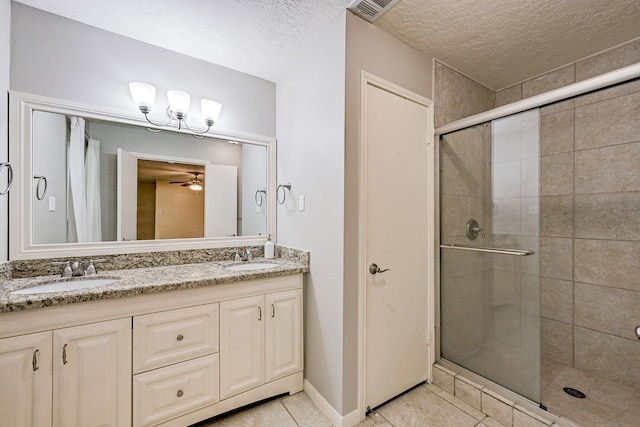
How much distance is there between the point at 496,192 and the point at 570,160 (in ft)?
2.78

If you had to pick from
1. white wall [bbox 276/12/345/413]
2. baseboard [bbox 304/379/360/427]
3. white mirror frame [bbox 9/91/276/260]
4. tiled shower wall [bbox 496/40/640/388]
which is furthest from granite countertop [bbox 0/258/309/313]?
tiled shower wall [bbox 496/40/640/388]

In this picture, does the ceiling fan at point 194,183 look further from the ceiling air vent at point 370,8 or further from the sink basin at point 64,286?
the ceiling air vent at point 370,8

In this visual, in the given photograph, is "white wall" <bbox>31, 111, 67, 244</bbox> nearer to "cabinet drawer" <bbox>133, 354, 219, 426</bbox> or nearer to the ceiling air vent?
"cabinet drawer" <bbox>133, 354, 219, 426</bbox>

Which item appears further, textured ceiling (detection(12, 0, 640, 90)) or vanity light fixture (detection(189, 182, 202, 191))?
vanity light fixture (detection(189, 182, 202, 191))

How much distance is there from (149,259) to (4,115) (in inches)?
42.3

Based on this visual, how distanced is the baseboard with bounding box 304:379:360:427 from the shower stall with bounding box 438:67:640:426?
33.1 inches

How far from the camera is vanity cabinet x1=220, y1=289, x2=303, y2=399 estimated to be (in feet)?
5.24

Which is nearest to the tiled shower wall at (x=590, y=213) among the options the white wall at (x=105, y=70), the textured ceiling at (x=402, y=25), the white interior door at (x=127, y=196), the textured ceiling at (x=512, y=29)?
the textured ceiling at (x=512, y=29)

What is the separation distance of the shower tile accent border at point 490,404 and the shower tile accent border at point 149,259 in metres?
1.28

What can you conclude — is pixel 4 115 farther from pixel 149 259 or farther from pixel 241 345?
pixel 241 345

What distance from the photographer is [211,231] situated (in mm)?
2111

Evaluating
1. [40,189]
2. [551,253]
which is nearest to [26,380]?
[40,189]

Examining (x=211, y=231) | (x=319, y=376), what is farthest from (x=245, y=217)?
(x=319, y=376)

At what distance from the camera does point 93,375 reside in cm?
126
